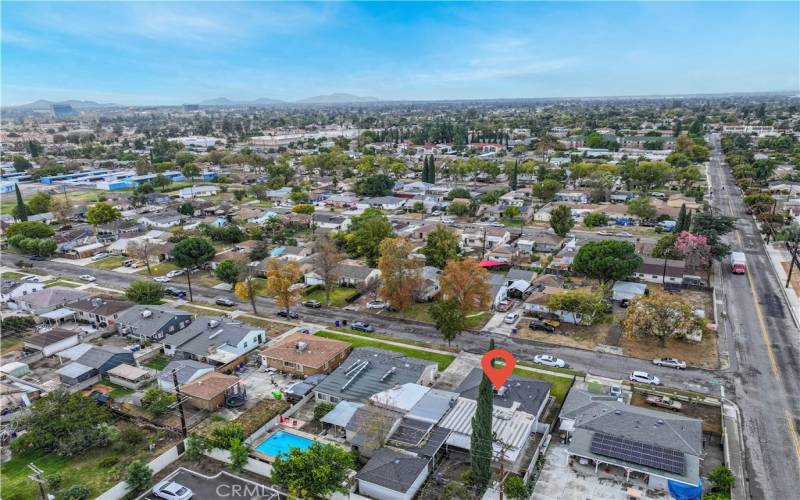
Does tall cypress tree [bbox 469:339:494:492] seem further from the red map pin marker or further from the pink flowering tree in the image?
the pink flowering tree

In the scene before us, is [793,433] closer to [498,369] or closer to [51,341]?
[498,369]

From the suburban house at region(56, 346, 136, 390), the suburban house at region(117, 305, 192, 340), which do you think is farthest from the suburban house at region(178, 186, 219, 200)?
the suburban house at region(56, 346, 136, 390)

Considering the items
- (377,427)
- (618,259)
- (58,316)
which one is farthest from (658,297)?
(58,316)

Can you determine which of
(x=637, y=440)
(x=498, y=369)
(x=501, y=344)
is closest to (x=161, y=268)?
(x=501, y=344)

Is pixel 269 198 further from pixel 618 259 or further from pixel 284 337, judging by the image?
pixel 618 259

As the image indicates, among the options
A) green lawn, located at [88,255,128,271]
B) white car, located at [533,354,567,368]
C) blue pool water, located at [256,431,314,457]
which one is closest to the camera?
blue pool water, located at [256,431,314,457]

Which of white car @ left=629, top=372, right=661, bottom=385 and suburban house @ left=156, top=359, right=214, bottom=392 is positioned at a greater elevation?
suburban house @ left=156, top=359, right=214, bottom=392

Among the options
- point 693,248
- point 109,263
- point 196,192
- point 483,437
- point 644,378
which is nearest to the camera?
point 483,437

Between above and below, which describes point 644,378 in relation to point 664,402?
above
